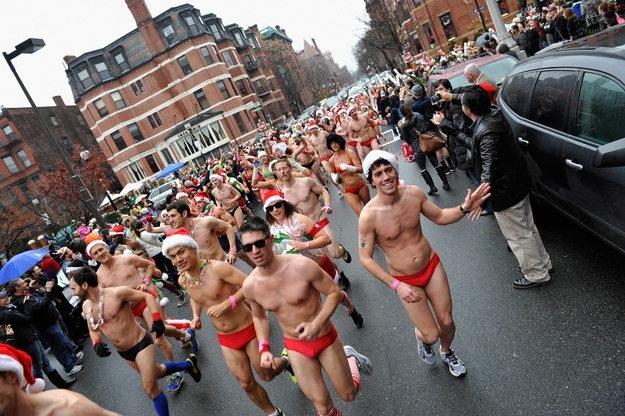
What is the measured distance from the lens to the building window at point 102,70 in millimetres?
48000

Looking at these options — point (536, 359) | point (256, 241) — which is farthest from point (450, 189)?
point (256, 241)

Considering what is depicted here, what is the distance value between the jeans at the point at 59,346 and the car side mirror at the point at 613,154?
8.47 m

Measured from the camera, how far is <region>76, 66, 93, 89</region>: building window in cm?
4797

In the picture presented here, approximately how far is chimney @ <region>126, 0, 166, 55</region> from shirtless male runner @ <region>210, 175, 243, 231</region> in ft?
149

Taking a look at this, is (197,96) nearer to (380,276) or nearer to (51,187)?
(51,187)

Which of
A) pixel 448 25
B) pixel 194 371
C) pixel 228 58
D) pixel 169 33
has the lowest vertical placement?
pixel 194 371

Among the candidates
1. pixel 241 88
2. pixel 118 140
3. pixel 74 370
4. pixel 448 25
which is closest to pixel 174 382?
pixel 74 370

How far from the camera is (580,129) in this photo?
3.47 meters

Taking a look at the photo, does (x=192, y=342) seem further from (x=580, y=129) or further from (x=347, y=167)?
(x=580, y=129)

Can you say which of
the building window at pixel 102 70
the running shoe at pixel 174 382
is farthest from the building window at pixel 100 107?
the running shoe at pixel 174 382

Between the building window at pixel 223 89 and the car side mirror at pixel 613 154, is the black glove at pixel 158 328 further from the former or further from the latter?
the building window at pixel 223 89

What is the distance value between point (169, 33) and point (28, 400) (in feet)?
174

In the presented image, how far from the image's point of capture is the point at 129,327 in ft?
15.1

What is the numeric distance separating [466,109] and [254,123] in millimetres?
49226
